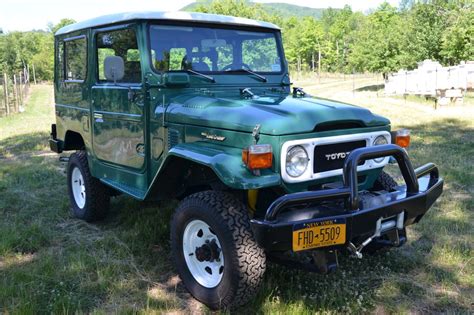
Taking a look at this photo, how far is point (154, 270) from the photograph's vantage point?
413 cm

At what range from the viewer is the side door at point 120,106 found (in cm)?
432

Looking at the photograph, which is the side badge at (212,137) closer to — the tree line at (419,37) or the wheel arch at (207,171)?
the wheel arch at (207,171)

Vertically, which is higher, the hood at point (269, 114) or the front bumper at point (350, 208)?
the hood at point (269, 114)

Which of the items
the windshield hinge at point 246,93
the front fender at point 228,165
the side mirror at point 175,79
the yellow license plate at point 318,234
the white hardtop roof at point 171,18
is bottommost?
the yellow license plate at point 318,234

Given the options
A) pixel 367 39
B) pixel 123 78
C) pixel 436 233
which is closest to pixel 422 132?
pixel 436 233

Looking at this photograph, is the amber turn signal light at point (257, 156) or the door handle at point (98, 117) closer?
the amber turn signal light at point (257, 156)

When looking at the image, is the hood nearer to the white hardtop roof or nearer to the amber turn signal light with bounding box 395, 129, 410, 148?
the amber turn signal light with bounding box 395, 129, 410, 148

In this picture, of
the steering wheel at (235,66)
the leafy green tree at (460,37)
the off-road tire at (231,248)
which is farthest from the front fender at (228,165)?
the leafy green tree at (460,37)

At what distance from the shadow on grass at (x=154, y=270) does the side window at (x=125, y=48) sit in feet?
5.26

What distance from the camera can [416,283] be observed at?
380cm

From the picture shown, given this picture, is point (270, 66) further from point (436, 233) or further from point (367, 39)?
point (367, 39)

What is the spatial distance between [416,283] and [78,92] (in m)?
4.01

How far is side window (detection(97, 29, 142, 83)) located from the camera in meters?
4.30

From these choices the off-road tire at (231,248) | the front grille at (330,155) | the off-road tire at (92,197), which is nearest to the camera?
the off-road tire at (231,248)
